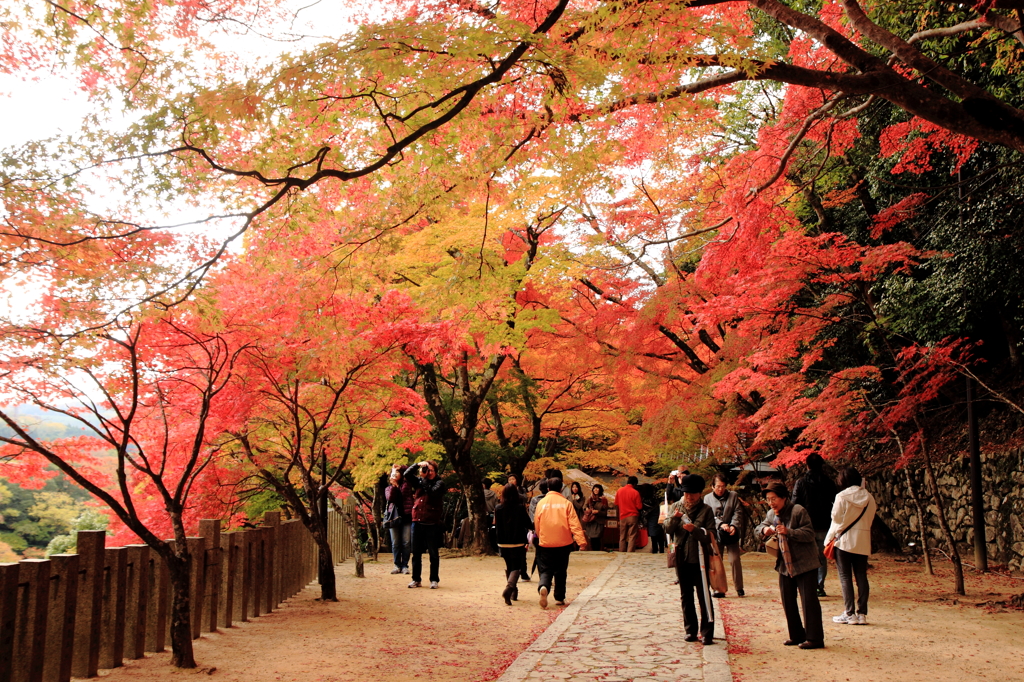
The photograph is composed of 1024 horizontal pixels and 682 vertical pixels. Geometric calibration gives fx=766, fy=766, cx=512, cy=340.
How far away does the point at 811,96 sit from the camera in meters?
10.6

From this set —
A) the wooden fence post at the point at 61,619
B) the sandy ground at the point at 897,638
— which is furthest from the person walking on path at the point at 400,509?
the wooden fence post at the point at 61,619

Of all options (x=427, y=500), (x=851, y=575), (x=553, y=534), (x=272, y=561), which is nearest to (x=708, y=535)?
(x=851, y=575)

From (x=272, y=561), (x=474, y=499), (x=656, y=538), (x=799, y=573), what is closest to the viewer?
(x=799, y=573)

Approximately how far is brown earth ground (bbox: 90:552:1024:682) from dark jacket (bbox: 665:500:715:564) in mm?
850

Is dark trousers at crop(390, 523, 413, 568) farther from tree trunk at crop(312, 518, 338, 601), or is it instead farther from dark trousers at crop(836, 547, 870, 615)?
dark trousers at crop(836, 547, 870, 615)

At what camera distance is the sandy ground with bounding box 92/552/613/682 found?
595cm

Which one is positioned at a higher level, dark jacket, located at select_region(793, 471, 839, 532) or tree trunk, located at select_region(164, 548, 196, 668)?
dark jacket, located at select_region(793, 471, 839, 532)

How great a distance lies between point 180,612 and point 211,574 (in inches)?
50.8

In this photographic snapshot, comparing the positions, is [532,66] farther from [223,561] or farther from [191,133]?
[223,561]

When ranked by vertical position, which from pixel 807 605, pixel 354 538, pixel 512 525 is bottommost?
pixel 807 605

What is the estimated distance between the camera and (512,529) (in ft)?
32.0

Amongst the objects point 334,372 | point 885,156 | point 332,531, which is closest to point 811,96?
point 885,156

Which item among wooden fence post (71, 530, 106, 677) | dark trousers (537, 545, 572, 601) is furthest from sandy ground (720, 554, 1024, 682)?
wooden fence post (71, 530, 106, 677)

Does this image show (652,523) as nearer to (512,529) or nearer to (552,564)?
(512,529)
